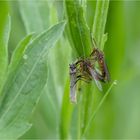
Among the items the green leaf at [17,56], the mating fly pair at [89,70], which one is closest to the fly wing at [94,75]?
the mating fly pair at [89,70]

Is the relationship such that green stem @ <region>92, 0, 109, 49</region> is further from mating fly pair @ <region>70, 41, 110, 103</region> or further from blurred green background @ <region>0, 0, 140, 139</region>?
blurred green background @ <region>0, 0, 140, 139</region>

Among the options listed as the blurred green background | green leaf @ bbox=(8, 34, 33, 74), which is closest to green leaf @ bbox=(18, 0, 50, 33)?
the blurred green background

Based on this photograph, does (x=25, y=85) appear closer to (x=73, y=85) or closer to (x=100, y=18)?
(x=73, y=85)

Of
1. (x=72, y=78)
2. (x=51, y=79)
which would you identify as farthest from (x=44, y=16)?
(x=72, y=78)

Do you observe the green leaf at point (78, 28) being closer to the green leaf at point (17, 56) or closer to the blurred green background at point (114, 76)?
the green leaf at point (17, 56)

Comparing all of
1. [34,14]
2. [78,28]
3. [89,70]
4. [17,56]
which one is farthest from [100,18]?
[34,14]

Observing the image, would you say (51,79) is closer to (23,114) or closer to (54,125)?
(54,125)
